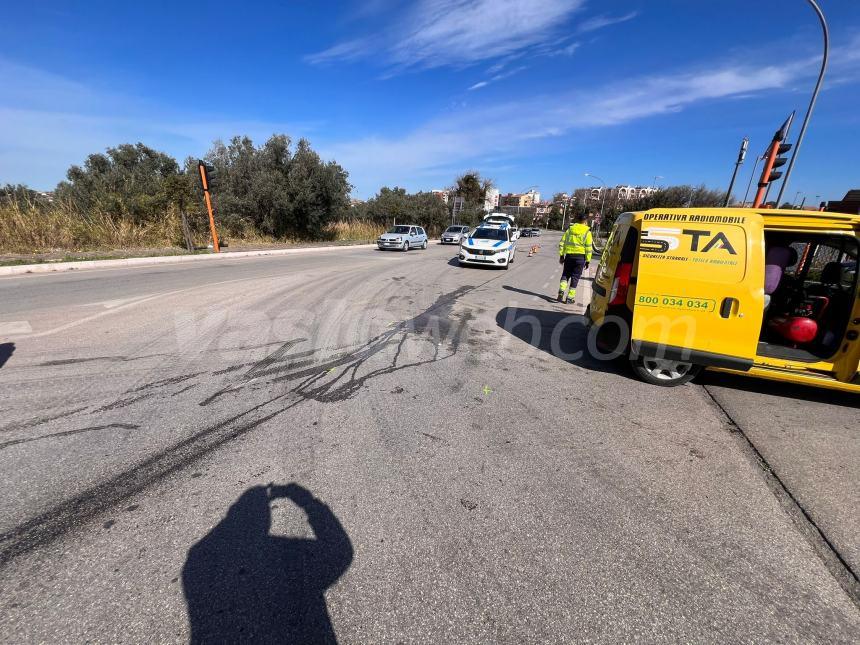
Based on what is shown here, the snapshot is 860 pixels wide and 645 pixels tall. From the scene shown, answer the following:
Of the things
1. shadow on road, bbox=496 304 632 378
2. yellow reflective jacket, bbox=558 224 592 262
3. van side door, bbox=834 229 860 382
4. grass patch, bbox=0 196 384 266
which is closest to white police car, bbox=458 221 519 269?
yellow reflective jacket, bbox=558 224 592 262

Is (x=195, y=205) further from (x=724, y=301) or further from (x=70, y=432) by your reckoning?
(x=724, y=301)

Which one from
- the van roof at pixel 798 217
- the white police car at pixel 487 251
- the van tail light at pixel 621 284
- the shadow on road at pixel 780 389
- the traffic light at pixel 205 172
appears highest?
the traffic light at pixel 205 172

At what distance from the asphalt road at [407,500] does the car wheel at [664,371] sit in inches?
6.3

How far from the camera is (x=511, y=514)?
232 centimetres

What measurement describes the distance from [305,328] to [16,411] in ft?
10.6

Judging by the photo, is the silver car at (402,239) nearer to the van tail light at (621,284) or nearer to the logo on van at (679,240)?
the van tail light at (621,284)

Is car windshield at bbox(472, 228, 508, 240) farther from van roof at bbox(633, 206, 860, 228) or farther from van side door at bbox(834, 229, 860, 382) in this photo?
van side door at bbox(834, 229, 860, 382)

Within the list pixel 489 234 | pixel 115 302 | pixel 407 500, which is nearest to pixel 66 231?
pixel 115 302

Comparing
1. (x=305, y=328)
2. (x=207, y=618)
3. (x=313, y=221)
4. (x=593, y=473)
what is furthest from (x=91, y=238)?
(x=593, y=473)

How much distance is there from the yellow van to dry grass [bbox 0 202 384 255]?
60.5ft

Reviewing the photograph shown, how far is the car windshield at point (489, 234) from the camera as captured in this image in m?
14.8

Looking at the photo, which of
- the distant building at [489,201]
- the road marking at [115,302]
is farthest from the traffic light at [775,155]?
the distant building at [489,201]

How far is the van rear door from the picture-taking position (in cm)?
360

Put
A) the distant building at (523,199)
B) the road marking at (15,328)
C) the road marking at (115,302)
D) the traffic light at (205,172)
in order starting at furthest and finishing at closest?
1. the distant building at (523,199)
2. the traffic light at (205,172)
3. the road marking at (115,302)
4. the road marking at (15,328)
